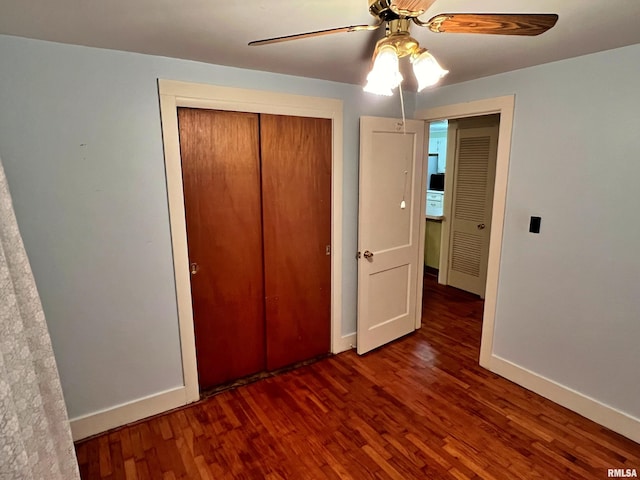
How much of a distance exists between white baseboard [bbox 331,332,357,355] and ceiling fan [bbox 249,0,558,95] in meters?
2.28

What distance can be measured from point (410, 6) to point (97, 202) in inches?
70.3

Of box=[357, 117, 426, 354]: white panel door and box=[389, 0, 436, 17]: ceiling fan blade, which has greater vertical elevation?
box=[389, 0, 436, 17]: ceiling fan blade

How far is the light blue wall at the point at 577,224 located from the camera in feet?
6.32

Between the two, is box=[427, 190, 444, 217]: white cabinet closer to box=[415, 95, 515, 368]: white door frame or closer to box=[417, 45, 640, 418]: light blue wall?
box=[415, 95, 515, 368]: white door frame

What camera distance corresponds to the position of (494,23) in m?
1.07

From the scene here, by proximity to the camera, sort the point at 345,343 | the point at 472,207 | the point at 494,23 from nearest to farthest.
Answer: the point at 494,23
the point at 345,343
the point at 472,207

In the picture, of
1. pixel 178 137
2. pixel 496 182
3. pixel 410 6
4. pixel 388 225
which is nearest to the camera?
pixel 410 6

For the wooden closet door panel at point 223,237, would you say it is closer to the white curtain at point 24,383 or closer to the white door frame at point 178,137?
the white door frame at point 178,137

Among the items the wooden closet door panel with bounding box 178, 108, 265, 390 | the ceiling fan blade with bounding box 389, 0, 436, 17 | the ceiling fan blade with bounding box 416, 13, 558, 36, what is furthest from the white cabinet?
the ceiling fan blade with bounding box 389, 0, 436, 17

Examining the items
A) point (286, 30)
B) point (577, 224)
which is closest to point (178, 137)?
point (286, 30)

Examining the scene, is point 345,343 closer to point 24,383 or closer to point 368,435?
point 368,435

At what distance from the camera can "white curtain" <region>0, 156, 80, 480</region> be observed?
2.74ft

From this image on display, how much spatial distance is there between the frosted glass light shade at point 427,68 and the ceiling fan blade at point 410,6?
0.44ft

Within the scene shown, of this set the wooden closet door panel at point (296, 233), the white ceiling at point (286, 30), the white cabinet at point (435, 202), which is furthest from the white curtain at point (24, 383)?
the white cabinet at point (435, 202)
